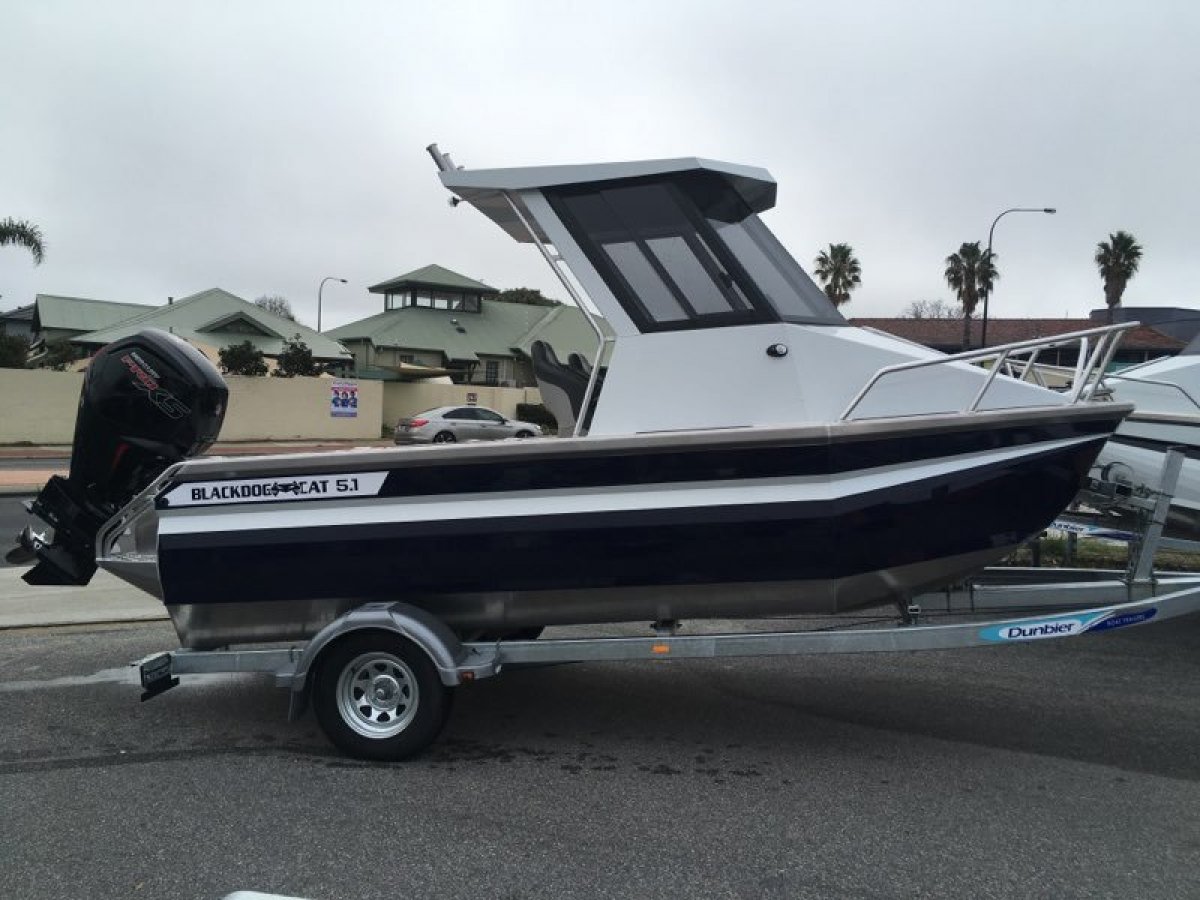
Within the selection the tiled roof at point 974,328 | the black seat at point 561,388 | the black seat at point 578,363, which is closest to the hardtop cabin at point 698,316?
the black seat at point 561,388

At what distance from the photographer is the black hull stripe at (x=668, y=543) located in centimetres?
443

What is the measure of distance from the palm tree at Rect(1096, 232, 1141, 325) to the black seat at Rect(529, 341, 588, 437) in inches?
2137

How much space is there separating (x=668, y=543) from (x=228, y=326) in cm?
4221

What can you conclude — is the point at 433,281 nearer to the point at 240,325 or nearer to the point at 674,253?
the point at 240,325

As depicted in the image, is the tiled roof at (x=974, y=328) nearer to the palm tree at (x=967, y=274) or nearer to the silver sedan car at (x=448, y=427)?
the palm tree at (x=967, y=274)

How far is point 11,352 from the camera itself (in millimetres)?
30750

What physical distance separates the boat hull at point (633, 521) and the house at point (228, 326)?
36867 millimetres

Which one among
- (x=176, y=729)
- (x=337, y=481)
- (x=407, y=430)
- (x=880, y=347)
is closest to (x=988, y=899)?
(x=880, y=347)

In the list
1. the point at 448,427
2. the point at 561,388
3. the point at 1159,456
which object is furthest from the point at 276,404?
the point at 1159,456

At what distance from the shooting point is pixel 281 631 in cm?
498

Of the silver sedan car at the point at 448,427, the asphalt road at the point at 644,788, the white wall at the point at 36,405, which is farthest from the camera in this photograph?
the white wall at the point at 36,405

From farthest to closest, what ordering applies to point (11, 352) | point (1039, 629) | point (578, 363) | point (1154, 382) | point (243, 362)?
point (243, 362)
point (11, 352)
point (1154, 382)
point (578, 363)
point (1039, 629)

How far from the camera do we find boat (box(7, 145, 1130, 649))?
4.43m

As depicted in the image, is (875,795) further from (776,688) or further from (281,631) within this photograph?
(281,631)
